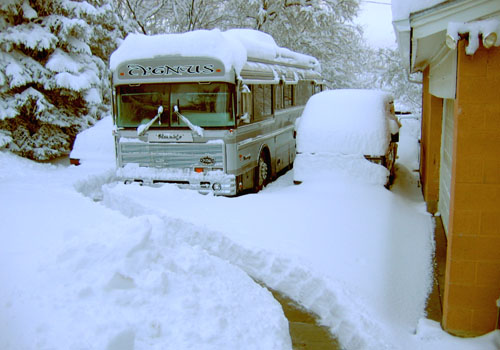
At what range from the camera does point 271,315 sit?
15.9 ft

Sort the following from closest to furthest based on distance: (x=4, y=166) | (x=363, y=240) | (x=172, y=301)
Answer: (x=172, y=301)
(x=363, y=240)
(x=4, y=166)

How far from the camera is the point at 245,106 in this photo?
31.8 ft

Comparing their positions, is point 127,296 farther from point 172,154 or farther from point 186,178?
point 172,154

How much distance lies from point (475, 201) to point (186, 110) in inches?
246

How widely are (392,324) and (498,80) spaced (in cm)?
237

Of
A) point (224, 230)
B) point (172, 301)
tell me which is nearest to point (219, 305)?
point (172, 301)

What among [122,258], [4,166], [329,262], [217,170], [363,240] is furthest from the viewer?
[4,166]

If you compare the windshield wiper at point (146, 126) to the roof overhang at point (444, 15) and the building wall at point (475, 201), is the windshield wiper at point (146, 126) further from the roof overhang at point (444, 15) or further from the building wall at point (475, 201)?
the building wall at point (475, 201)

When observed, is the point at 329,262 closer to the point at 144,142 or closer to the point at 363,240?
the point at 363,240

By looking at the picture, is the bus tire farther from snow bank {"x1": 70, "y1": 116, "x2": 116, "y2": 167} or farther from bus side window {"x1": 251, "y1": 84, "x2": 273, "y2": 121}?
snow bank {"x1": 70, "y1": 116, "x2": 116, "y2": 167}

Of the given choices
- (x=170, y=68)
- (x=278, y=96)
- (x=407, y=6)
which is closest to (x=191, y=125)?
(x=170, y=68)

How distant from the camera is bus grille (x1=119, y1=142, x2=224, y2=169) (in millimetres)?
9516

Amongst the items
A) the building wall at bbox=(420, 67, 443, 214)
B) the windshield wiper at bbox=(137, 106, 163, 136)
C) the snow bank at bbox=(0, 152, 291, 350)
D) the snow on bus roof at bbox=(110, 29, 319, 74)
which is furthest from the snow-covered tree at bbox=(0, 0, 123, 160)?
the building wall at bbox=(420, 67, 443, 214)

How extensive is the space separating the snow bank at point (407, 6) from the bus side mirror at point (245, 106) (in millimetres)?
5269
